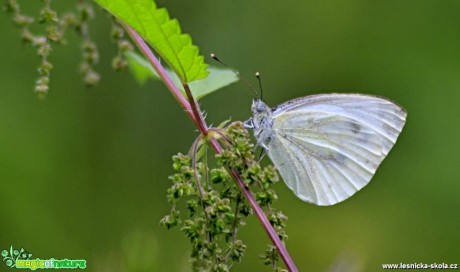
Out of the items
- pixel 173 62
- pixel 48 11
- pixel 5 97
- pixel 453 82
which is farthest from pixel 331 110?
pixel 5 97

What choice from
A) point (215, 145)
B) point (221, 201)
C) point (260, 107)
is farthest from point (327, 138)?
point (221, 201)

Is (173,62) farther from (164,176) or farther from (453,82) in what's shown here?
(453,82)

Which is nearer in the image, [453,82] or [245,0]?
[453,82]

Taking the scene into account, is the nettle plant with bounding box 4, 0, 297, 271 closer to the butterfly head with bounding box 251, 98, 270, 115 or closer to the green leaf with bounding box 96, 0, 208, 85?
the green leaf with bounding box 96, 0, 208, 85

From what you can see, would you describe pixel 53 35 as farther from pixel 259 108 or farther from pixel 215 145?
pixel 259 108

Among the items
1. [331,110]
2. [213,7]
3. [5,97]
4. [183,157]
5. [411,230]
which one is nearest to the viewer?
[183,157]

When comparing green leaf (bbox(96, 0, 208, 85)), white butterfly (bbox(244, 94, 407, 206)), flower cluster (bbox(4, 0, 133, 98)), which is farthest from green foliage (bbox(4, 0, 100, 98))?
white butterfly (bbox(244, 94, 407, 206))
